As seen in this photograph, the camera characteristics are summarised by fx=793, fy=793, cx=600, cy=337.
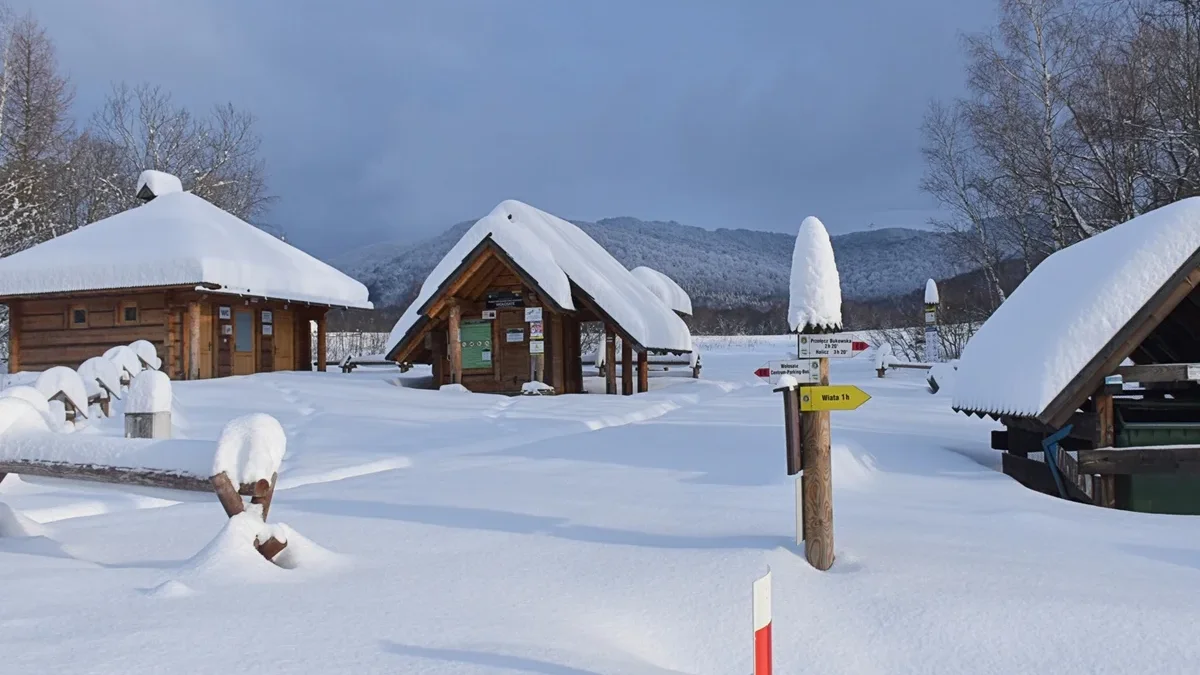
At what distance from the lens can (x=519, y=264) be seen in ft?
60.9

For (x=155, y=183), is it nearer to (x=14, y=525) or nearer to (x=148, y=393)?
(x=148, y=393)

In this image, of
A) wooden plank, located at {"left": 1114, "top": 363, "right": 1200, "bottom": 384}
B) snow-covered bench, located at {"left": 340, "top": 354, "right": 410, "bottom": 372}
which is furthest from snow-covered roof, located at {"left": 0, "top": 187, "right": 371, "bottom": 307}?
wooden plank, located at {"left": 1114, "top": 363, "right": 1200, "bottom": 384}

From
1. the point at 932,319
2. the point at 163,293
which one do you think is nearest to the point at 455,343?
the point at 163,293

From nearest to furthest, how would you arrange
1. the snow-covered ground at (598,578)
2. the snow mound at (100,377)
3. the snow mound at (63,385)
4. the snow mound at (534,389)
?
the snow-covered ground at (598,578), the snow mound at (63,385), the snow mound at (100,377), the snow mound at (534,389)

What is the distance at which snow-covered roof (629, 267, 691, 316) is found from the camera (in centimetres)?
3416

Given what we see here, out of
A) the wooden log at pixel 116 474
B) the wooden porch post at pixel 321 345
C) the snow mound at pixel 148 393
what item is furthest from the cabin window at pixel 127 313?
the wooden log at pixel 116 474

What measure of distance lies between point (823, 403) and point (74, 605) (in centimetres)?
419

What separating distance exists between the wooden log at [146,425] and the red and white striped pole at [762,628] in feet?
16.2

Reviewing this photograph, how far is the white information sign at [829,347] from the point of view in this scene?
5219 mm

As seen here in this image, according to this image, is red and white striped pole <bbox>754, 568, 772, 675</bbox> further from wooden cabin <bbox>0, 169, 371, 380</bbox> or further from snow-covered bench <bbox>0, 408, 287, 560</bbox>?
wooden cabin <bbox>0, 169, 371, 380</bbox>

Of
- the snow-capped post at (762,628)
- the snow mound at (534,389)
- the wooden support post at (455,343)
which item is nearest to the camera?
the snow-capped post at (762,628)

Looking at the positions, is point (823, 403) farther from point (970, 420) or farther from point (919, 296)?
point (919, 296)

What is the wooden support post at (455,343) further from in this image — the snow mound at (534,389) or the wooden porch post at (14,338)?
the wooden porch post at (14,338)

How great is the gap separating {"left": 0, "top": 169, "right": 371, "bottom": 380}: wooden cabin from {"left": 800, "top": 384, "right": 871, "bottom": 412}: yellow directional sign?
1737 cm
